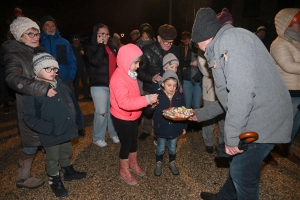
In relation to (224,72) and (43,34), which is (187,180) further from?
(43,34)

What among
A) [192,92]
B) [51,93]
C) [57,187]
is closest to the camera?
[51,93]

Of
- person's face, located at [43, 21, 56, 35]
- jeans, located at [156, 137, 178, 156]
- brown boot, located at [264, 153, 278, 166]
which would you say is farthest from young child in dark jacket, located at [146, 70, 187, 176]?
person's face, located at [43, 21, 56, 35]

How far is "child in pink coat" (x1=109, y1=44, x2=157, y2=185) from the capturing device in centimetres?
284

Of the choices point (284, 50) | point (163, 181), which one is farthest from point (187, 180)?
point (284, 50)

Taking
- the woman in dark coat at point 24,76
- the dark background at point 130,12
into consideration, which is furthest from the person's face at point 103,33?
the dark background at point 130,12

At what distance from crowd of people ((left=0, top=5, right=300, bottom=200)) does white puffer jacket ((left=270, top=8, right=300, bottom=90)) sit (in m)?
0.01

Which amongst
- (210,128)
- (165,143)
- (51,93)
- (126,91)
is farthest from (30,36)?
(210,128)

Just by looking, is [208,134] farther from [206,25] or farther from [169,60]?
[206,25]

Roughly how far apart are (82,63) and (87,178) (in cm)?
540

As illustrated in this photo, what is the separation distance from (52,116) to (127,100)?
0.94m

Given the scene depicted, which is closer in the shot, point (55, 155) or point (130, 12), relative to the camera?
point (55, 155)

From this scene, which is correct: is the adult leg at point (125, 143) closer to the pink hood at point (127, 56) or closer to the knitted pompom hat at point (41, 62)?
the pink hood at point (127, 56)

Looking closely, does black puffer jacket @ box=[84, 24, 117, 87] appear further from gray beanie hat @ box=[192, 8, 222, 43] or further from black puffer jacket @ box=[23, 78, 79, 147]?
gray beanie hat @ box=[192, 8, 222, 43]

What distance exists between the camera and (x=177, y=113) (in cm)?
309
